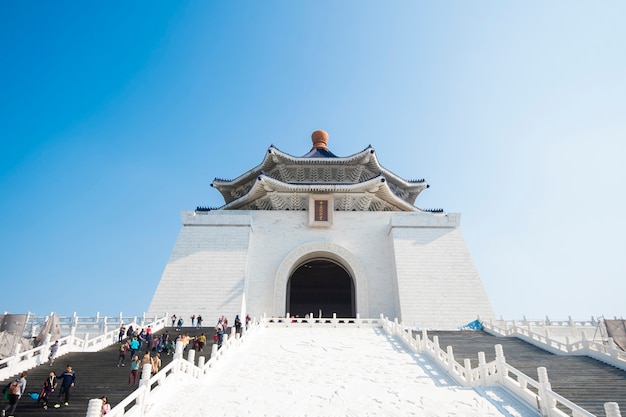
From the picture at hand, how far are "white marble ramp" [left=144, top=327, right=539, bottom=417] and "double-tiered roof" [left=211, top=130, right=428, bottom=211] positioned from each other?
11.0 m

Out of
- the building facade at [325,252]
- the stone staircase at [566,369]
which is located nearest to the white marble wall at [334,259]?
the building facade at [325,252]

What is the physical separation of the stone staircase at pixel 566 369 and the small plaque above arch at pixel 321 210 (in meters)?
9.28

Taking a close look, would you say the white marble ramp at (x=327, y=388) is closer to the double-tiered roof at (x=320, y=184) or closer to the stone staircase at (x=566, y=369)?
the stone staircase at (x=566, y=369)

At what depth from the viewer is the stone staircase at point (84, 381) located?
26.3ft

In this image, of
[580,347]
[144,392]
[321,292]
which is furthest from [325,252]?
[144,392]

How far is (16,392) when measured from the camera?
7758mm

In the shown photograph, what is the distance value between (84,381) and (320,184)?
15519mm

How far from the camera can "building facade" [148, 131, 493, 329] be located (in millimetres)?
19734

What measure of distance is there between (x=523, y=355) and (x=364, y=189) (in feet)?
40.6

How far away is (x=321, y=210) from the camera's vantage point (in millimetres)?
23156

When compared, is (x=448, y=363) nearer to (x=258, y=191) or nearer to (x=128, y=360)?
(x=128, y=360)

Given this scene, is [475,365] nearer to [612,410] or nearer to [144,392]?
[612,410]

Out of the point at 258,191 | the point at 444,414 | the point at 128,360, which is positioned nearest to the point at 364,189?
the point at 258,191

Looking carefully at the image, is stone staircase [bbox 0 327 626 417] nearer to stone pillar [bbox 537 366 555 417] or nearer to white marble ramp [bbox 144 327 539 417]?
stone pillar [bbox 537 366 555 417]
